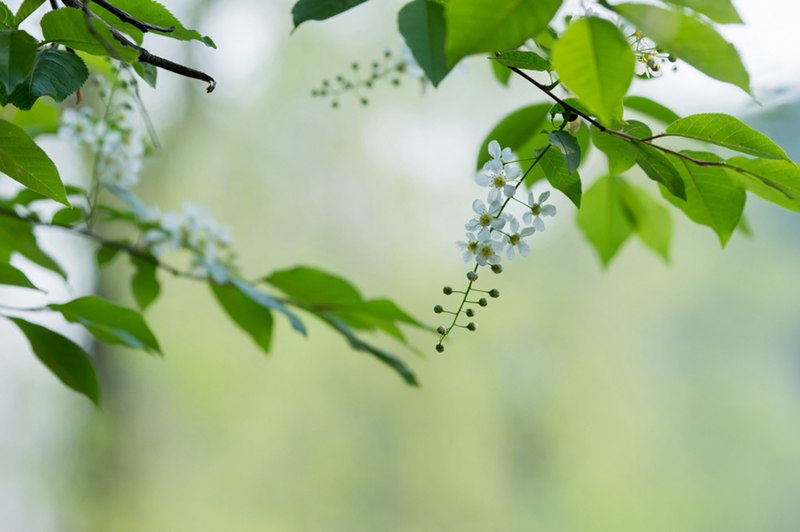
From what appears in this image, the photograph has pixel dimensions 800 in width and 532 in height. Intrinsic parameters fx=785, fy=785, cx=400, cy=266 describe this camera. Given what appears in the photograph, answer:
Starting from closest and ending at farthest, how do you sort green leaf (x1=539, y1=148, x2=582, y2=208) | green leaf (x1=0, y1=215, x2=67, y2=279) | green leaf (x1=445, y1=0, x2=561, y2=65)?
green leaf (x1=445, y1=0, x2=561, y2=65) < green leaf (x1=539, y1=148, x2=582, y2=208) < green leaf (x1=0, y1=215, x2=67, y2=279)

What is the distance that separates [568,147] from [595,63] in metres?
0.07

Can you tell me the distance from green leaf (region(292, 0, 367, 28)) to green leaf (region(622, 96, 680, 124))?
0.31 metres

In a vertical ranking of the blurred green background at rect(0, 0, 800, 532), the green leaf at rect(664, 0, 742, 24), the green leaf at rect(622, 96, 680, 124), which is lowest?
the blurred green background at rect(0, 0, 800, 532)

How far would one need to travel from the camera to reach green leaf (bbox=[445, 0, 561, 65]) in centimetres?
27

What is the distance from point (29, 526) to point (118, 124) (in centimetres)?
331

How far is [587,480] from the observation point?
392 centimetres

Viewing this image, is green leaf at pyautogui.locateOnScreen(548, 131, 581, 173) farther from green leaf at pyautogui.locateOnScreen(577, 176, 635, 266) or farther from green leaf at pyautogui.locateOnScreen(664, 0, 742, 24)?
green leaf at pyautogui.locateOnScreen(577, 176, 635, 266)

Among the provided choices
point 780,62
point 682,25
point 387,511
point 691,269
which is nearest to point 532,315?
point 691,269

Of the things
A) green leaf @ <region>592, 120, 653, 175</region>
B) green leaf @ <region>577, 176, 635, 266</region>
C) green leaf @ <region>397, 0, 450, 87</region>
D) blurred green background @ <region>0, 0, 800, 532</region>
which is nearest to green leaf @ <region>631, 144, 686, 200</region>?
green leaf @ <region>592, 120, 653, 175</region>

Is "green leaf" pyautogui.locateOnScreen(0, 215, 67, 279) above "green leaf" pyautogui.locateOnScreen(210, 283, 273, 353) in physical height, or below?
below

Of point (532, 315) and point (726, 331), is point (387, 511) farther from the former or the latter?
point (726, 331)

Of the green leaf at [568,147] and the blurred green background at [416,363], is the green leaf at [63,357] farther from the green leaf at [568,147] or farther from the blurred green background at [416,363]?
the blurred green background at [416,363]

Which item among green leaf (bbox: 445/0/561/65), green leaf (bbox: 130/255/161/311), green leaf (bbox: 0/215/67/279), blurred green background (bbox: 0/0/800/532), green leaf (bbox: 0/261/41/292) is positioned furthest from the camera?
blurred green background (bbox: 0/0/800/532)

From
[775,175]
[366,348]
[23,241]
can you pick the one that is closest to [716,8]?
[775,175]
